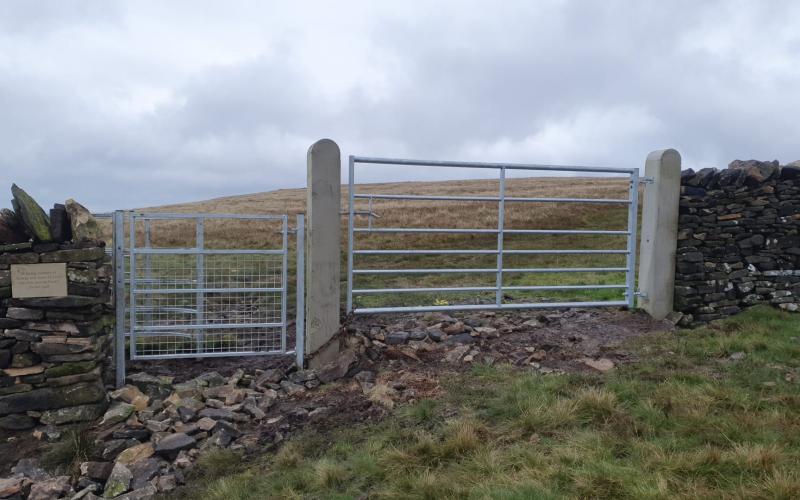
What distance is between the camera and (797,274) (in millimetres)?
8406

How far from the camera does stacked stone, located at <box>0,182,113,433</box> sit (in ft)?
18.3

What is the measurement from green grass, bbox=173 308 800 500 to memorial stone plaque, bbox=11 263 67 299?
2.74m

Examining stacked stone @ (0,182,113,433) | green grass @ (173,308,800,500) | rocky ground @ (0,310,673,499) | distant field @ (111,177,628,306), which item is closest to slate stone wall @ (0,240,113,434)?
stacked stone @ (0,182,113,433)

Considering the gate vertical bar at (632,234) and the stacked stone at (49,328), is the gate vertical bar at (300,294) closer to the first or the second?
the stacked stone at (49,328)

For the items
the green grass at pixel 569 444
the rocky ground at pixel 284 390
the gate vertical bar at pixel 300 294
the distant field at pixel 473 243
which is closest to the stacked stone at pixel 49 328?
the rocky ground at pixel 284 390

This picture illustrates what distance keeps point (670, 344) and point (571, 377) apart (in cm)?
196

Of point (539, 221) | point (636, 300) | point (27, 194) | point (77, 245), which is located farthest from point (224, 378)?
point (539, 221)

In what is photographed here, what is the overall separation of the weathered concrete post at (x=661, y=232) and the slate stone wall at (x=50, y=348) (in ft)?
23.4

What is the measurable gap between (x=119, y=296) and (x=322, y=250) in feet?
7.75

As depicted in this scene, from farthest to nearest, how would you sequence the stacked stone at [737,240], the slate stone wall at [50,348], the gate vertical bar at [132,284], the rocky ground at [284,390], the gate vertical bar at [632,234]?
the stacked stone at [737,240]
the gate vertical bar at [632,234]
the gate vertical bar at [132,284]
the slate stone wall at [50,348]
the rocky ground at [284,390]

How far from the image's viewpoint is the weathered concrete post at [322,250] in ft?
21.7

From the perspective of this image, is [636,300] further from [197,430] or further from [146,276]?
[146,276]

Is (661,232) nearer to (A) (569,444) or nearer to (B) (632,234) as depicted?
(B) (632,234)

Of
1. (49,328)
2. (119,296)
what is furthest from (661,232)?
(49,328)
